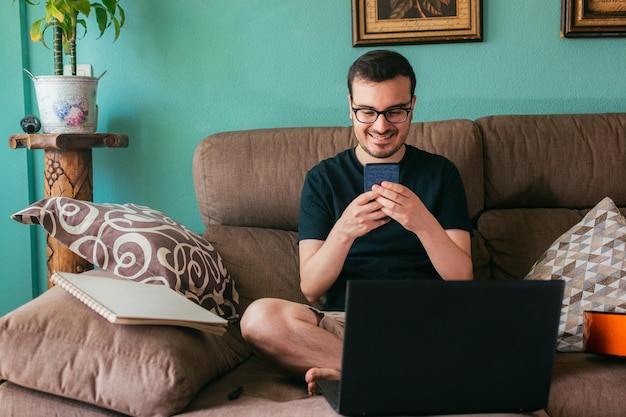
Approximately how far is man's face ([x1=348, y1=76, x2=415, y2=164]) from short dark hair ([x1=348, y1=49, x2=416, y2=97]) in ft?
0.04

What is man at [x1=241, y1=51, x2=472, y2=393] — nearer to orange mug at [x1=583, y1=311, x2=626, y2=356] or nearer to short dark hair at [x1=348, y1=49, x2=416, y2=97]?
Answer: short dark hair at [x1=348, y1=49, x2=416, y2=97]

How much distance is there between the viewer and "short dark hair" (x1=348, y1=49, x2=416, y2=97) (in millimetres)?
1905

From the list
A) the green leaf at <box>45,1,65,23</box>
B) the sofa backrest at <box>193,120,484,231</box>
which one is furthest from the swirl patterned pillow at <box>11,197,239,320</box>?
the green leaf at <box>45,1,65,23</box>

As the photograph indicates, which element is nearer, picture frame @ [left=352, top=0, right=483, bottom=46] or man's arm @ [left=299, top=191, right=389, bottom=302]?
man's arm @ [left=299, top=191, right=389, bottom=302]

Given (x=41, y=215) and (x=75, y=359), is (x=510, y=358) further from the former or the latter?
(x=41, y=215)

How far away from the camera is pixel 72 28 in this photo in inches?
96.5

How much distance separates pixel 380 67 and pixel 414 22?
29.3 inches

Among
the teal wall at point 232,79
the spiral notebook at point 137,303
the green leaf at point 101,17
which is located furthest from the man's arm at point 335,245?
the green leaf at point 101,17

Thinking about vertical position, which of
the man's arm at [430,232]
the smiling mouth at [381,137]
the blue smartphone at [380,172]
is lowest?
the man's arm at [430,232]

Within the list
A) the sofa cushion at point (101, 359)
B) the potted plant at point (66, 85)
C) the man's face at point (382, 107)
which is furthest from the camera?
the potted plant at point (66, 85)

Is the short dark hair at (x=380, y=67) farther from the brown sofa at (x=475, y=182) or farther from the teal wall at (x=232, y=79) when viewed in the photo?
the teal wall at (x=232, y=79)

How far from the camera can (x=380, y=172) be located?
1766 millimetres

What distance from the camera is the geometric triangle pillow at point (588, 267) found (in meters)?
1.96

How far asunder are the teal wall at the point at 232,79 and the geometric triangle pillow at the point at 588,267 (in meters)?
0.63
